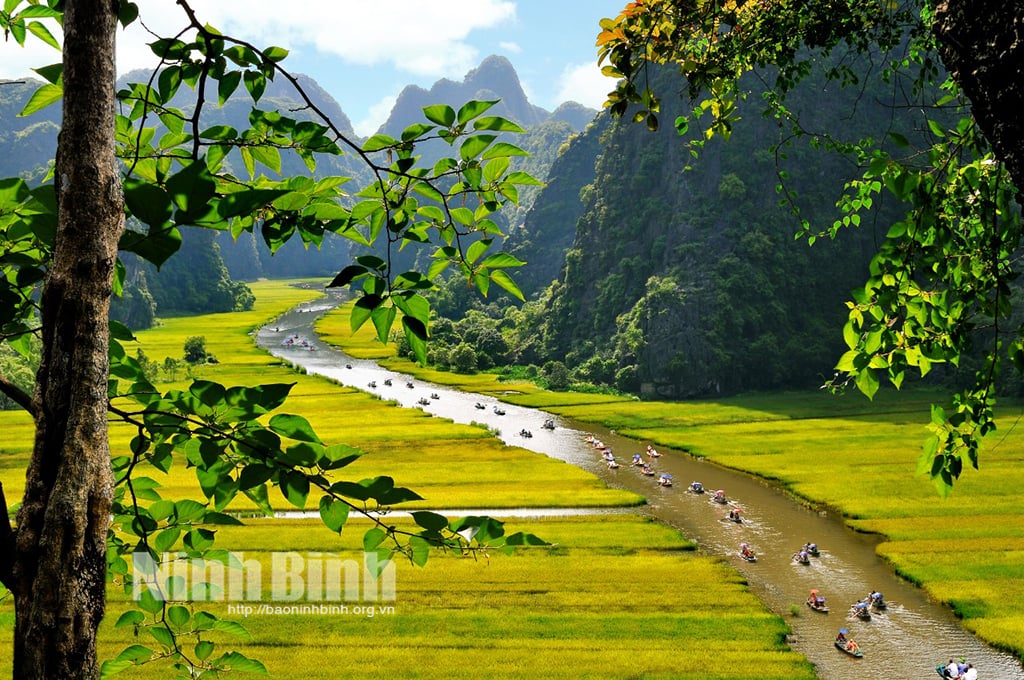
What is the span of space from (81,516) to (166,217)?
0.61m

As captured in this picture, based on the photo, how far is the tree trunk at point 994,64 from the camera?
7.16 ft

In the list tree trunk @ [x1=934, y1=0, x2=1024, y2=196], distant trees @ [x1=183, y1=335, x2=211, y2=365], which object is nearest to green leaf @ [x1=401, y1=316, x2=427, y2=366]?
tree trunk @ [x1=934, y1=0, x2=1024, y2=196]

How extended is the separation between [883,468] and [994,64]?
40902mm

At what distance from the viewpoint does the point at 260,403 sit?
1.75 meters

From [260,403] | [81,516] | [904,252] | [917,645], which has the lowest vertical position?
[917,645]

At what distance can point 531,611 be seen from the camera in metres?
21.8

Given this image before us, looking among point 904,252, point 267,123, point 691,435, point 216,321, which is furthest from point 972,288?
point 216,321

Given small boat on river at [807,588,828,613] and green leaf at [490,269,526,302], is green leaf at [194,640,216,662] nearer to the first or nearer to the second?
green leaf at [490,269,526,302]

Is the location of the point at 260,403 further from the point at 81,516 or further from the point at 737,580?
the point at 737,580

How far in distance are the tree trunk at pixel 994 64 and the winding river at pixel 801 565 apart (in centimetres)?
1985

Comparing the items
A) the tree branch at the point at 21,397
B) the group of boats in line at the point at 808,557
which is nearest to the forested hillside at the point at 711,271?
the group of boats in line at the point at 808,557

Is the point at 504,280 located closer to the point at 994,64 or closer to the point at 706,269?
the point at 994,64

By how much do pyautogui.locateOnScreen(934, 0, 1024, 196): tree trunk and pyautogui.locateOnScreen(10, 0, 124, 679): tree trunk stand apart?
2.63 meters

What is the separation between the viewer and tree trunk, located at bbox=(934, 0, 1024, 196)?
218 cm
